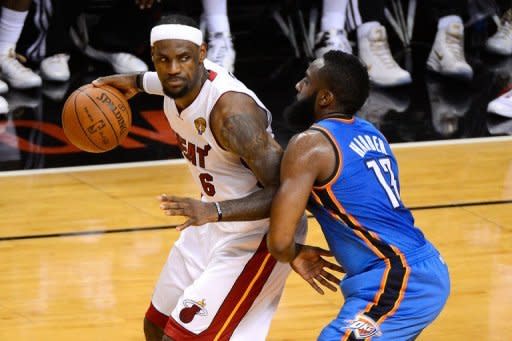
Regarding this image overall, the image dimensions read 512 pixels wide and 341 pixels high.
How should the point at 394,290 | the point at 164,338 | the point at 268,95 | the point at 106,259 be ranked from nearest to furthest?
the point at 394,290, the point at 164,338, the point at 106,259, the point at 268,95

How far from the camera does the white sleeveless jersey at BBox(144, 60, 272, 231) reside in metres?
4.17

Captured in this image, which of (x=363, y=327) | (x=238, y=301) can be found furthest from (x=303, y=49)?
(x=363, y=327)

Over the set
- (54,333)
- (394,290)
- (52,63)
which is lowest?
(52,63)

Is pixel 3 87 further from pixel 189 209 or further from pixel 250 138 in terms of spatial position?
pixel 189 209

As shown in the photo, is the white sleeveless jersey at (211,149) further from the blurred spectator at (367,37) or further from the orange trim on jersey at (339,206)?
the blurred spectator at (367,37)

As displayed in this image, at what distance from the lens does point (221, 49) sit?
8906mm

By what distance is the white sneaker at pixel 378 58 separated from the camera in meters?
9.02

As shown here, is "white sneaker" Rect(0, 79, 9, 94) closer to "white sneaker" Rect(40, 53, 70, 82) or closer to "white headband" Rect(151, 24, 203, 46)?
"white sneaker" Rect(40, 53, 70, 82)

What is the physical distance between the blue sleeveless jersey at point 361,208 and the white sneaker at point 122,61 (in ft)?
17.5

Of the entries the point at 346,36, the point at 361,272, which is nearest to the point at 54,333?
the point at 361,272

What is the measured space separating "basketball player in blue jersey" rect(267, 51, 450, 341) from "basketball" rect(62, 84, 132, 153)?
111 centimetres

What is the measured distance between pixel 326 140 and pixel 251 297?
2.37ft

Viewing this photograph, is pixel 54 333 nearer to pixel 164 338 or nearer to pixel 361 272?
pixel 164 338

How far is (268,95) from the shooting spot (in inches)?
344
